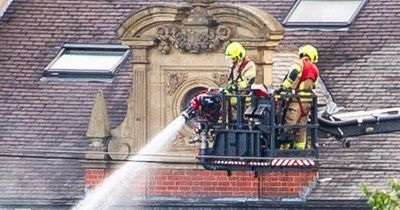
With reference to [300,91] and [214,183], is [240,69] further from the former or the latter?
[214,183]

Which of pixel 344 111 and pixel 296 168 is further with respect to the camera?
pixel 344 111

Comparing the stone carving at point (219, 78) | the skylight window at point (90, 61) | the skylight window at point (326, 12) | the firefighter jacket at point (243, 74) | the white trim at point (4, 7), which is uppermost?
the white trim at point (4, 7)

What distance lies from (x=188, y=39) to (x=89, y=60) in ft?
11.2

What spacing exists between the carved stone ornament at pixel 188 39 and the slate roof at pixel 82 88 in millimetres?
1963

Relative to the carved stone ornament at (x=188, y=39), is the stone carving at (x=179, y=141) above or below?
below

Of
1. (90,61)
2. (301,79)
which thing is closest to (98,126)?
(90,61)

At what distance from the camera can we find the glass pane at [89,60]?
72.7 meters

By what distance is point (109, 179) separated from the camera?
69875 mm

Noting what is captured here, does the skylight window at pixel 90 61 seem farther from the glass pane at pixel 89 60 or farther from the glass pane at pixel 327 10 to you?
the glass pane at pixel 327 10

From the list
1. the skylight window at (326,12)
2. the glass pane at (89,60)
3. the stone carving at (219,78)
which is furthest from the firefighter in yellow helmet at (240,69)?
the glass pane at (89,60)

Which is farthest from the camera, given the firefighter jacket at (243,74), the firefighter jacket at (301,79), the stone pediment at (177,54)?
the stone pediment at (177,54)

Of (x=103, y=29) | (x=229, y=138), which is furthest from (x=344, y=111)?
(x=229, y=138)

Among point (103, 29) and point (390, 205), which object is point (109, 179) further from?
point (390, 205)

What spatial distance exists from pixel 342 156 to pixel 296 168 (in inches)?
511
